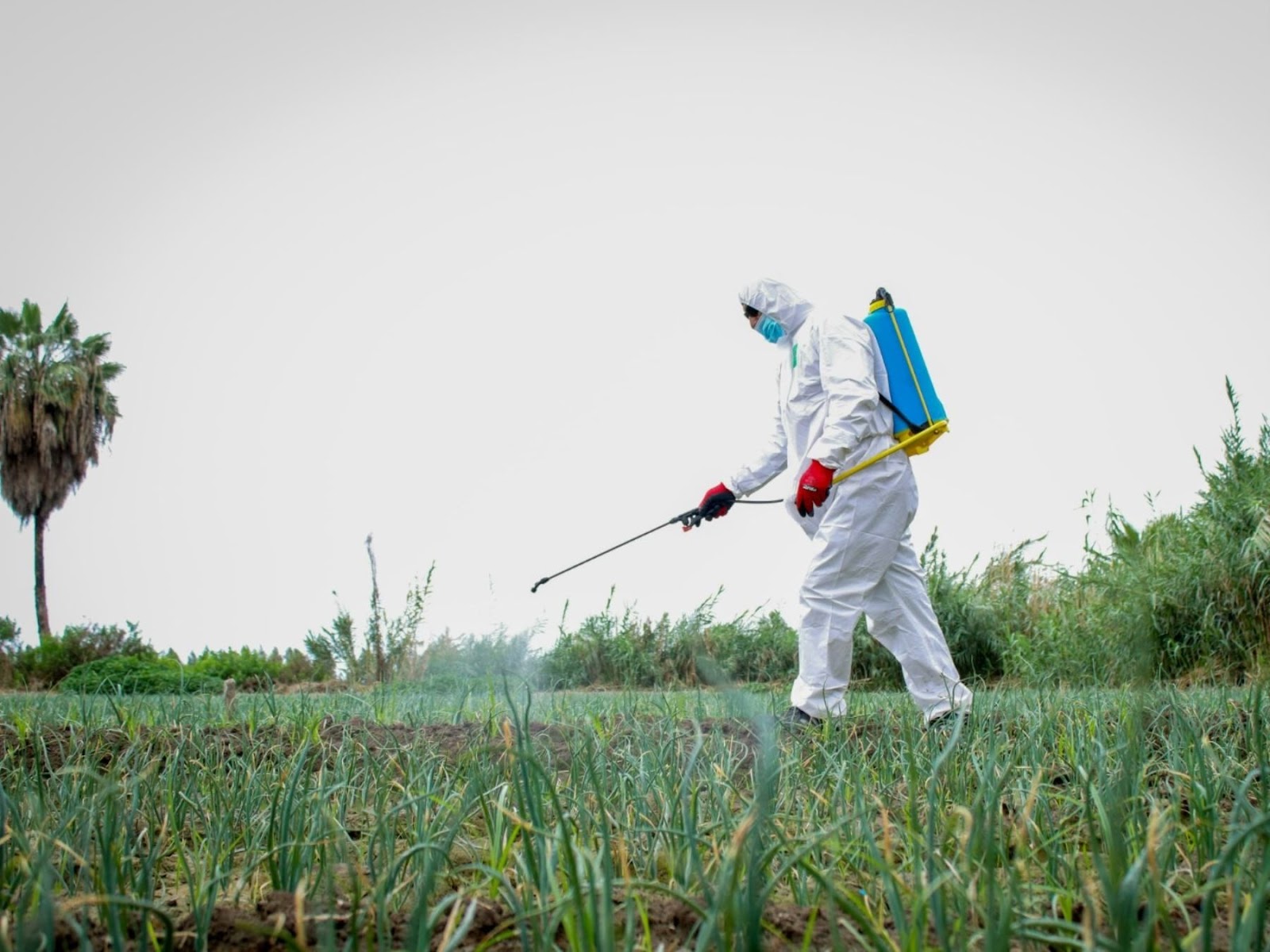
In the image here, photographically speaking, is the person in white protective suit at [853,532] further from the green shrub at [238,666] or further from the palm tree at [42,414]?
the palm tree at [42,414]

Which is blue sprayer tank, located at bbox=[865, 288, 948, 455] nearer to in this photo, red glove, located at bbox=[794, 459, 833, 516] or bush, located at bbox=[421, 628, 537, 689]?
red glove, located at bbox=[794, 459, 833, 516]

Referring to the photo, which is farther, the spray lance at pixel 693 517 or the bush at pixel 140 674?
the bush at pixel 140 674

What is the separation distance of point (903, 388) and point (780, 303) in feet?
2.60

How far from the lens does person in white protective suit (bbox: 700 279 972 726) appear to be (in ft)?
14.9

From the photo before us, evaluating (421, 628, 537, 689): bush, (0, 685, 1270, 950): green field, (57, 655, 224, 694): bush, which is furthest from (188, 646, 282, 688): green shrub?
(0, 685, 1270, 950): green field

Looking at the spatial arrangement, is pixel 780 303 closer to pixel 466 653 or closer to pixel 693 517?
pixel 693 517

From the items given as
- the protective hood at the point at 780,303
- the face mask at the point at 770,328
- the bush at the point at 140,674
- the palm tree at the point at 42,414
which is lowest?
the bush at the point at 140,674

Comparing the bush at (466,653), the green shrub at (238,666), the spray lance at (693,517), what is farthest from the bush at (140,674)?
the spray lance at (693,517)

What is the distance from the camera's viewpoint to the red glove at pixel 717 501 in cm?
579

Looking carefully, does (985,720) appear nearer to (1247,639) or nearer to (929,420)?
(929,420)

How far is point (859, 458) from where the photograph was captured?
475 cm

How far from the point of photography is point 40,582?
87.4ft

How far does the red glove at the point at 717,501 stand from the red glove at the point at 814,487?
118 cm

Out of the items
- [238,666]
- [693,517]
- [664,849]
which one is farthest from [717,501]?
[238,666]
